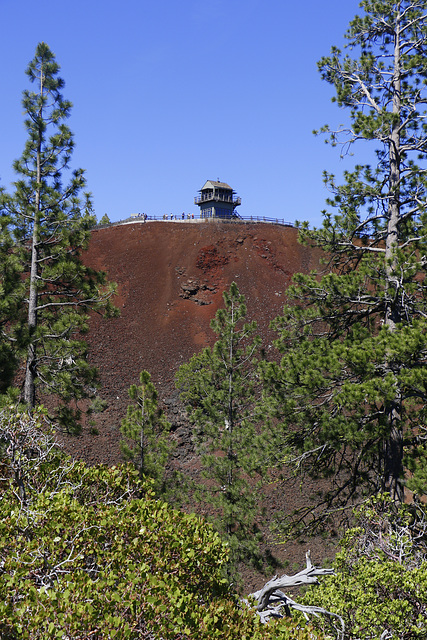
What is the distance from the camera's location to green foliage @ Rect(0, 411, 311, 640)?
5223 mm

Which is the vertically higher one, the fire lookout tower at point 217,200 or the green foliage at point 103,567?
the fire lookout tower at point 217,200

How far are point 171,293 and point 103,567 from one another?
34.7 metres

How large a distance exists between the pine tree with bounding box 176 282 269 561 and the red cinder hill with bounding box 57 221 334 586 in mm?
9778

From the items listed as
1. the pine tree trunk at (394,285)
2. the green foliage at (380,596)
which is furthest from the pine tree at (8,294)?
the pine tree trunk at (394,285)

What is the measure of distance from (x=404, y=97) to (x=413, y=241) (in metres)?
3.79

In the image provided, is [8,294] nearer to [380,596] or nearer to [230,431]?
[230,431]

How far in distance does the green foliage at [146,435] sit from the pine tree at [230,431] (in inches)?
50.4

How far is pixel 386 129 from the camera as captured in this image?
12531 millimetres

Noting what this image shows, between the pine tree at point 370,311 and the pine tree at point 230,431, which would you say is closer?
the pine tree at point 370,311

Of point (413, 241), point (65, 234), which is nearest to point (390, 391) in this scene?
→ point (413, 241)

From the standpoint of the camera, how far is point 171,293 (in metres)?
40.9

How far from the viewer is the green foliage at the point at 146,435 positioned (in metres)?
16.6

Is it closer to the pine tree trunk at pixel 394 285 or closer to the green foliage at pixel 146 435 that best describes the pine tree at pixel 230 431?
the green foliage at pixel 146 435

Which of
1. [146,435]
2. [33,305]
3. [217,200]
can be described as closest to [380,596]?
[146,435]
